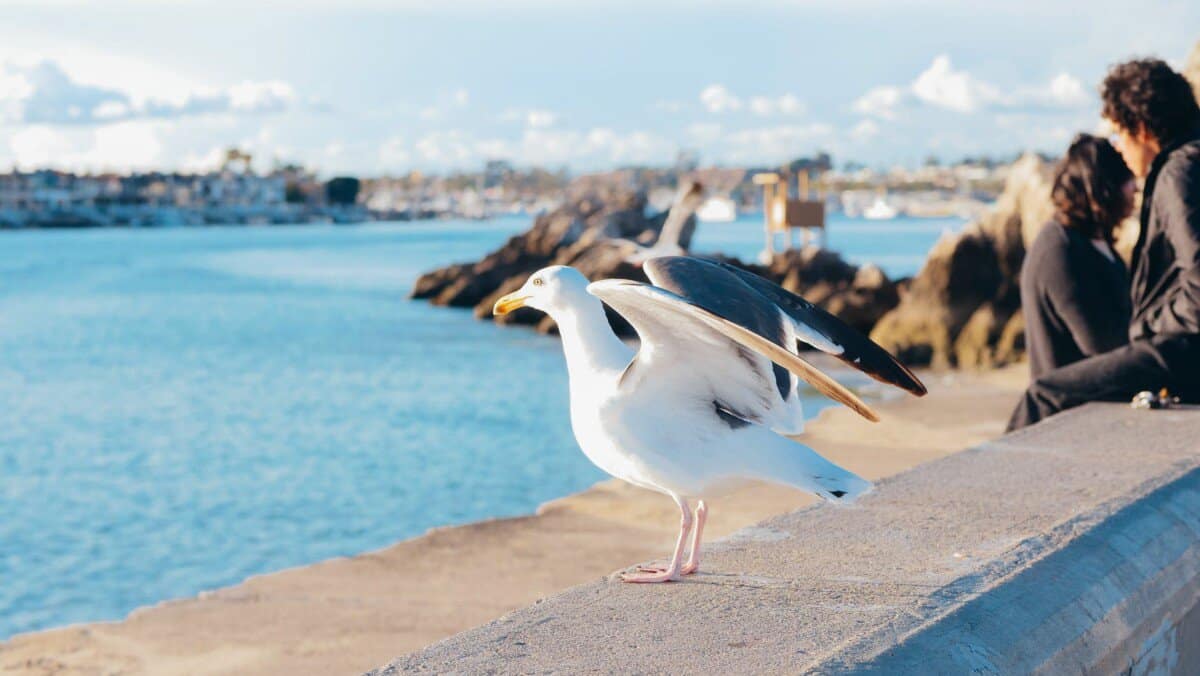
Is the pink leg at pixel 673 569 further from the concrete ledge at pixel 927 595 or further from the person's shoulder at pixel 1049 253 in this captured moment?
the person's shoulder at pixel 1049 253

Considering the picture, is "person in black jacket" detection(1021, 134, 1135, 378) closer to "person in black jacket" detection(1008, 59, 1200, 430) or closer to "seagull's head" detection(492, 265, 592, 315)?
"person in black jacket" detection(1008, 59, 1200, 430)

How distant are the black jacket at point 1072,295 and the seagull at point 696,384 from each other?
76.7 inches

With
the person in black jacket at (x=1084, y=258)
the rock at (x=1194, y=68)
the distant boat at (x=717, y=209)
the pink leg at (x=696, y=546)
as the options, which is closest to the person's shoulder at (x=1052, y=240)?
the person in black jacket at (x=1084, y=258)

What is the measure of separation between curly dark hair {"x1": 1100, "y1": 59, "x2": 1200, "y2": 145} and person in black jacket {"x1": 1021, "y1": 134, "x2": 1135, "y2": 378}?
0.44ft

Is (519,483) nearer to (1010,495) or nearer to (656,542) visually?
(656,542)

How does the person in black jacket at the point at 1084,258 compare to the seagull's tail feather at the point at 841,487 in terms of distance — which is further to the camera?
the person in black jacket at the point at 1084,258

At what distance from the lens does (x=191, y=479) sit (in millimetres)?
15516

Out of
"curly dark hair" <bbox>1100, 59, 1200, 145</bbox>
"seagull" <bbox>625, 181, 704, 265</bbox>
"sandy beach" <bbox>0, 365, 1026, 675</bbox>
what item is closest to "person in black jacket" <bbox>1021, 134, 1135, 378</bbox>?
"curly dark hair" <bbox>1100, 59, 1200, 145</bbox>

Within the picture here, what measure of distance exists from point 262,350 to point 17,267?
48785 mm

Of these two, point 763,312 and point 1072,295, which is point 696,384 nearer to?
point 763,312

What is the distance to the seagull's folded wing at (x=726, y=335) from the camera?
2523mm

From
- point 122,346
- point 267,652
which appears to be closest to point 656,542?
point 267,652

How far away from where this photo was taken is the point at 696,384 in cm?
284

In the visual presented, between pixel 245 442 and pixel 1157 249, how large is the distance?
49.8ft
